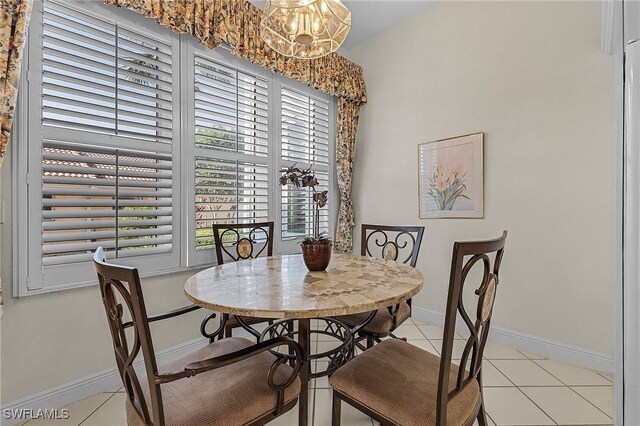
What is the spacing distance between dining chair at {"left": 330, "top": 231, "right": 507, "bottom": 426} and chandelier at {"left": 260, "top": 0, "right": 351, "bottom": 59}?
1.43m

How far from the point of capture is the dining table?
97 cm

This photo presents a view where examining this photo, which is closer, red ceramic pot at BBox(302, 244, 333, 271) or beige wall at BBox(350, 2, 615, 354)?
red ceramic pot at BBox(302, 244, 333, 271)

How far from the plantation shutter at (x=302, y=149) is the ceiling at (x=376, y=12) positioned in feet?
2.89

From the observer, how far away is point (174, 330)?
2139mm

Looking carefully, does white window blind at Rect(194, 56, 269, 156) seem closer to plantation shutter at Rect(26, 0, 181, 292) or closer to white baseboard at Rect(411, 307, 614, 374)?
plantation shutter at Rect(26, 0, 181, 292)

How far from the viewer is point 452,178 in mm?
2723

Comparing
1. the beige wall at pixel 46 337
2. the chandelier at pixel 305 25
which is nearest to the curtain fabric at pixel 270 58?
the chandelier at pixel 305 25

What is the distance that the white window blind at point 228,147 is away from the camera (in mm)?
2299

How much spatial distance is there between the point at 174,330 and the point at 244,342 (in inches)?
42.7

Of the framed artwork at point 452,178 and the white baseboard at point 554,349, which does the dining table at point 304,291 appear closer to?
the framed artwork at point 452,178

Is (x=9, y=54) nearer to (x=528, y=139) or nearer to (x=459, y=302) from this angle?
(x=459, y=302)

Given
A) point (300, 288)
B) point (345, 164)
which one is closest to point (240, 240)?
point (300, 288)

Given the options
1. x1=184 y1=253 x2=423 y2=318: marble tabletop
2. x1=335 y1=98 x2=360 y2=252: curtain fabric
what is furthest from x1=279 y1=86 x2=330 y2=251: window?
x1=184 y1=253 x2=423 y2=318: marble tabletop

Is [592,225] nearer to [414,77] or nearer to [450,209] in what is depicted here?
[450,209]
